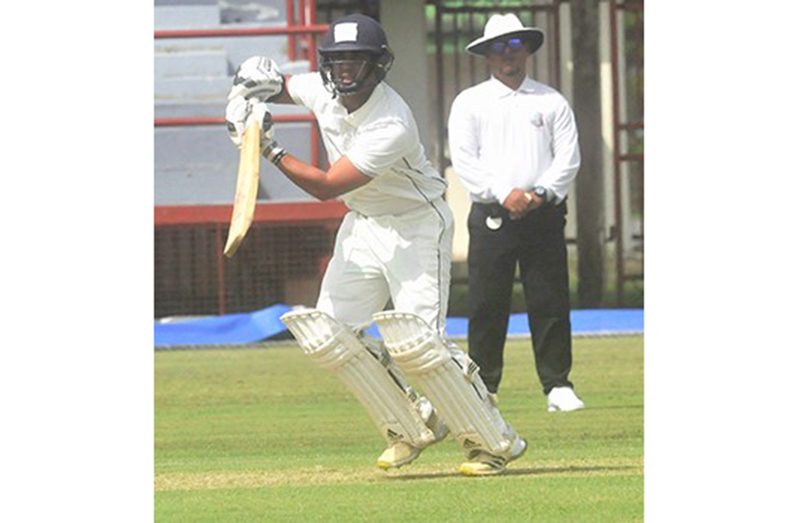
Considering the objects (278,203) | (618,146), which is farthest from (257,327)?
(618,146)

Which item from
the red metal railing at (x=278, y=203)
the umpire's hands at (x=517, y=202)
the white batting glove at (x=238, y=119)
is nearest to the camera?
the white batting glove at (x=238, y=119)

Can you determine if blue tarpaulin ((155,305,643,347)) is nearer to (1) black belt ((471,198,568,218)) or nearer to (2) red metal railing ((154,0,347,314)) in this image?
(2) red metal railing ((154,0,347,314))

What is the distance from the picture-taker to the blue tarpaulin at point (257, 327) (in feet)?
41.3

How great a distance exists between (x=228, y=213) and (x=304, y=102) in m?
6.14

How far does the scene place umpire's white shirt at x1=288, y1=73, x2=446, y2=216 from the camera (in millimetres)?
6723

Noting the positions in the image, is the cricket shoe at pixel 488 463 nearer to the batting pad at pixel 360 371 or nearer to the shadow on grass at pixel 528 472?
the shadow on grass at pixel 528 472

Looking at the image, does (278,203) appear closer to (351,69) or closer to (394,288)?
(394,288)

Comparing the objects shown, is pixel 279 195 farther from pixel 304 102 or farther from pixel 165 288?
pixel 304 102

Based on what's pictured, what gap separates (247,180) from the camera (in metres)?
6.57

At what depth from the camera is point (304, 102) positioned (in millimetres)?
7059

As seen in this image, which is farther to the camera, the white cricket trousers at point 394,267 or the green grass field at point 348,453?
the white cricket trousers at point 394,267

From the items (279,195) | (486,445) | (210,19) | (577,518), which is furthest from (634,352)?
(577,518)

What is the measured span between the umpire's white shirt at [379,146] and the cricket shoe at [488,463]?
792mm

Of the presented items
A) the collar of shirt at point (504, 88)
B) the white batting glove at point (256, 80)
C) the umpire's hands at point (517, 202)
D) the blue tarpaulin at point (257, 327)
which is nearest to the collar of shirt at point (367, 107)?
the white batting glove at point (256, 80)
